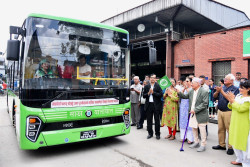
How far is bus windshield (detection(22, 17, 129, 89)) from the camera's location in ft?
13.1

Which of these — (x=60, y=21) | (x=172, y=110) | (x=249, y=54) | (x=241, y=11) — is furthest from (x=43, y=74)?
(x=241, y=11)

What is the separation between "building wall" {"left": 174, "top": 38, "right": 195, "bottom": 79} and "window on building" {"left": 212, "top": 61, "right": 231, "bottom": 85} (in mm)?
1851

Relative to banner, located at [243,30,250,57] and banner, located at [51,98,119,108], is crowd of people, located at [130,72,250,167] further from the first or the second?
banner, located at [243,30,250,57]

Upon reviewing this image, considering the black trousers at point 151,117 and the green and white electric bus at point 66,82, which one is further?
the black trousers at point 151,117

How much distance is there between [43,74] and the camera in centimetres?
403

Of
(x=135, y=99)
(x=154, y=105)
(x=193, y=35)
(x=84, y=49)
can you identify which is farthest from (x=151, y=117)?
(x=193, y=35)

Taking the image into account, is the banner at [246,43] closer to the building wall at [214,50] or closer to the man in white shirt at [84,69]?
the building wall at [214,50]

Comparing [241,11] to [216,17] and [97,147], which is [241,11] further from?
[97,147]

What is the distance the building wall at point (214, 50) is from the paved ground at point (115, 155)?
8357 mm

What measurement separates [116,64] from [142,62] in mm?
17813

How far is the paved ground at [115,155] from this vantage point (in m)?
3.99

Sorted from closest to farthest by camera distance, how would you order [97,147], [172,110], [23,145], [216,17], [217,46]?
[23,145] → [97,147] → [172,110] → [217,46] → [216,17]

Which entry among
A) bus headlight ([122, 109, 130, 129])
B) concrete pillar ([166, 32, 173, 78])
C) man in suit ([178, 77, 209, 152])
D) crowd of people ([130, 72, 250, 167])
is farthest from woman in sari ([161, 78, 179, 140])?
concrete pillar ([166, 32, 173, 78])

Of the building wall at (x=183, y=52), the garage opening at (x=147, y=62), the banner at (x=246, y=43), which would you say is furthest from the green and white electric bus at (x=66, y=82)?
the garage opening at (x=147, y=62)
